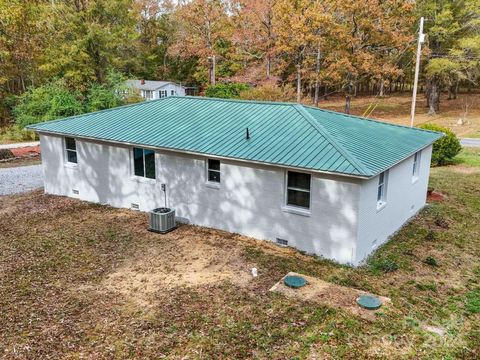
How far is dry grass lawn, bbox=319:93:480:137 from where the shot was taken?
132 ft

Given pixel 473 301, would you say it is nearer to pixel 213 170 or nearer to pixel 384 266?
pixel 384 266

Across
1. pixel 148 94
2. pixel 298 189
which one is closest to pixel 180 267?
pixel 298 189

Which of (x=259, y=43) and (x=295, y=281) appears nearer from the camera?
(x=295, y=281)

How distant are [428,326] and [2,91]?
3941 centimetres

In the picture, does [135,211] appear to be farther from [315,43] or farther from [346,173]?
[315,43]

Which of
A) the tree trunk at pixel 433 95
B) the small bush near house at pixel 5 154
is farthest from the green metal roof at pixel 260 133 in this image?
the tree trunk at pixel 433 95

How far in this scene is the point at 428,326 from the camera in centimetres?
808

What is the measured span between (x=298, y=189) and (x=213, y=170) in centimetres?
292

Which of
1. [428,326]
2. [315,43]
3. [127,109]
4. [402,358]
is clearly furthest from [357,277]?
[315,43]

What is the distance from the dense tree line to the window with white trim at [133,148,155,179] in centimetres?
1836

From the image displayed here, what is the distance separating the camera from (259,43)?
136ft

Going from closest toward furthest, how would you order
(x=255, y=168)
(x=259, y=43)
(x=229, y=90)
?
(x=255, y=168) < (x=229, y=90) < (x=259, y=43)

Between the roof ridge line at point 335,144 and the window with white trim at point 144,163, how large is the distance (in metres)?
5.20

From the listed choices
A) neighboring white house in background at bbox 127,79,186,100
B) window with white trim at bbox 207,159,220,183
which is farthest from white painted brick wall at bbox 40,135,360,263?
neighboring white house in background at bbox 127,79,186,100
